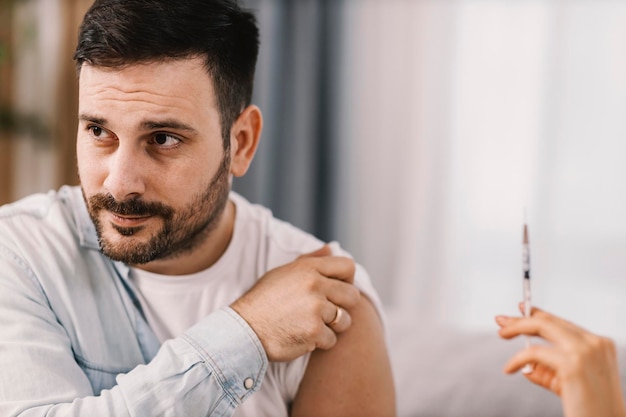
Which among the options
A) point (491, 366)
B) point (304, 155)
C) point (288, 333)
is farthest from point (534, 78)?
point (288, 333)

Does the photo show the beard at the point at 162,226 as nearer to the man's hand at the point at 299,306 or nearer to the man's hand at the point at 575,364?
the man's hand at the point at 299,306

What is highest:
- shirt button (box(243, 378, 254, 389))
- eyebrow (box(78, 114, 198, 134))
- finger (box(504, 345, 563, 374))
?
eyebrow (box(78, 114, 198, 134))

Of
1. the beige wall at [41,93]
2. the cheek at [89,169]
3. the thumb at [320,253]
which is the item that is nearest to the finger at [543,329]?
the thumb at [320,253]

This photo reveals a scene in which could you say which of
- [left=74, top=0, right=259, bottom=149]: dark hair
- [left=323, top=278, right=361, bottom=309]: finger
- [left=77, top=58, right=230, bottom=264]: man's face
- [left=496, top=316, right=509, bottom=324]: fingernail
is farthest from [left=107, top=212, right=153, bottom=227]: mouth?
[left=496, top=316, right=509, bottom=324]: fingernail

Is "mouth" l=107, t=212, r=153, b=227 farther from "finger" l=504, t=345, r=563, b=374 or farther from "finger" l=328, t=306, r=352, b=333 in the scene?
"finger" l=504, t=345, r=563, b=374

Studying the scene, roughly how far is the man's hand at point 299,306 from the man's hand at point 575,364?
349 millimetres

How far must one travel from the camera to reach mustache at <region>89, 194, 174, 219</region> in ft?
4.14

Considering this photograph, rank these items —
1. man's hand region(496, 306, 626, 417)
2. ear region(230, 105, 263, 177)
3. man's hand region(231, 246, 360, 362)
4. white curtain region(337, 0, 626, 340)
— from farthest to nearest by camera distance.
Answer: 1. white curtain region(337, 0, 626, 340)
2. ear region(230, 105, 263, 177)
3. man's hand region(231, 246, 360, 362)
4. man's hand region(496, 306, 626, 417)

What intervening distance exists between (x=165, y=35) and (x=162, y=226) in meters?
0.33

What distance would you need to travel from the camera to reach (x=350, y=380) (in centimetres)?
137

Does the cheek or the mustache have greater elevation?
the cheek

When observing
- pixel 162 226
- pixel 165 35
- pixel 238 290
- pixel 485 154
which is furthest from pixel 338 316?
pixel 485 154

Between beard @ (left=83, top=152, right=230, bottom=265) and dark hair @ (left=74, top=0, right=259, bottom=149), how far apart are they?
0.13 m

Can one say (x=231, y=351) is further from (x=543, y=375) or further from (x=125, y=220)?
(x=543, y=375)
